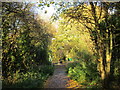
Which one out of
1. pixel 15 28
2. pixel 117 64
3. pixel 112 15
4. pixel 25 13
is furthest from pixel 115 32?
pixel 15 28

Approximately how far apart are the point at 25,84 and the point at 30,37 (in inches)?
65.6

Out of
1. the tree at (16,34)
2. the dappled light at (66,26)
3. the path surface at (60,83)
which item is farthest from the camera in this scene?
the path surface at (60,83)

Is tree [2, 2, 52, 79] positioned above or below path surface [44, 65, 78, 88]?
above

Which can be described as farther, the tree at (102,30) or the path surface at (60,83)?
the path surface at (60,83)

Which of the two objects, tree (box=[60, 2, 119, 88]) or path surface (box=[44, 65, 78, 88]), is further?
path surface (box=[44, 65, 78, 88])

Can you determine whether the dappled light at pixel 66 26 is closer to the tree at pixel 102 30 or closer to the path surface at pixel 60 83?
the tree at pixel 102 30

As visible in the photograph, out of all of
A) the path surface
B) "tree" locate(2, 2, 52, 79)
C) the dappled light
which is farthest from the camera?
the path surface

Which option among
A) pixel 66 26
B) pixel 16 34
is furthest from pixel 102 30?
pixel 16 34

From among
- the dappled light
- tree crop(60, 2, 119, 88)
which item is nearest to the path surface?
the dappled light

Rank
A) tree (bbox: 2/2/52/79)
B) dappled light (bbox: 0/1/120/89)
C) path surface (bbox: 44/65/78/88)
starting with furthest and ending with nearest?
path surface (bbox: 44/65/78/88) → tree (bbox: 2/2/52/79) → dappled light (bbox: 0/1/120/89)

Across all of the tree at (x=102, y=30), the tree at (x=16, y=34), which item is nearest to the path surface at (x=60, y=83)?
the tree at (x=16, y=34)

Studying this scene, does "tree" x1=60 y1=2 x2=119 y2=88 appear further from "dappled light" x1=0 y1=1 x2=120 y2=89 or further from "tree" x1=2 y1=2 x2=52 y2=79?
"tree" x1=2 y1=2 x2=52 y2=79

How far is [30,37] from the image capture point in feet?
12.7

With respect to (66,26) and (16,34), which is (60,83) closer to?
(66,26)
